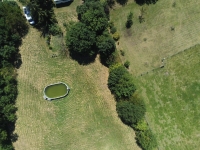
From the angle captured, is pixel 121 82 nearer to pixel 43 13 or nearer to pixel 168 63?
pixel 168 63

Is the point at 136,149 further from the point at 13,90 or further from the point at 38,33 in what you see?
the point at 38,33

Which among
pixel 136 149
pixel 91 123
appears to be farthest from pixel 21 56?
pixel 136 149

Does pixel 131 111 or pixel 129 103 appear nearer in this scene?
pixel 131 111

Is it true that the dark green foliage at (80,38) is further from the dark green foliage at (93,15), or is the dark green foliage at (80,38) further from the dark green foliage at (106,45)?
the dark green foliage at (106,45)

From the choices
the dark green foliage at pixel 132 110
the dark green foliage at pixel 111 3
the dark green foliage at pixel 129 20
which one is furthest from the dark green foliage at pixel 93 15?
the dark green foliage at pixel 132 110

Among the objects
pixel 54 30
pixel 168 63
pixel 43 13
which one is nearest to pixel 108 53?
pixel 54 30
